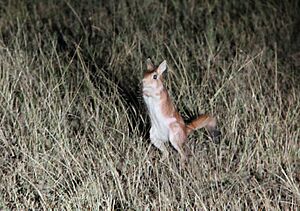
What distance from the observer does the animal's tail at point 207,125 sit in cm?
377

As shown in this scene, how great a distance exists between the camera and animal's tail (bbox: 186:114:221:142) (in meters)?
3.77

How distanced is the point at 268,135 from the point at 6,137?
1.34 meters

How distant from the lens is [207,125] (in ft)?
12.6

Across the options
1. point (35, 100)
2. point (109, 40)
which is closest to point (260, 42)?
point (109, 40)

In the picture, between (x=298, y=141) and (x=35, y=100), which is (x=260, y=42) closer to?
(x=298, y=141)

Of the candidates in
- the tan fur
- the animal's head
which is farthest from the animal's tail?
the animal's head

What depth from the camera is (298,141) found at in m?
3.92

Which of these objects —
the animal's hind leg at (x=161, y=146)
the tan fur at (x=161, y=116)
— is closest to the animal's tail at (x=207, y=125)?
the tan fur at (x=161, y=116)

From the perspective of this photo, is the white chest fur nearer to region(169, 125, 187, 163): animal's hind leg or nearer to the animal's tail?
region(169, 125, 187, 163): animal's hind leg

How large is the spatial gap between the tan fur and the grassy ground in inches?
3.4

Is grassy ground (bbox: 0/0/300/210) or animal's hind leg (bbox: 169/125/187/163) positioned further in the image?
animal's hind leg (bbox: 169/125/187/163)

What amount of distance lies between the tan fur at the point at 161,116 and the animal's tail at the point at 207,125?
3cm

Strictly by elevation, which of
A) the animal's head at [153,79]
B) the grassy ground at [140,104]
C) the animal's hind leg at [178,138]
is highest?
the animal's head at [153,79]

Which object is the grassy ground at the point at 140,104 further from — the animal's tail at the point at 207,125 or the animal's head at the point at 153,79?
the animal's head at the point at 153,79
